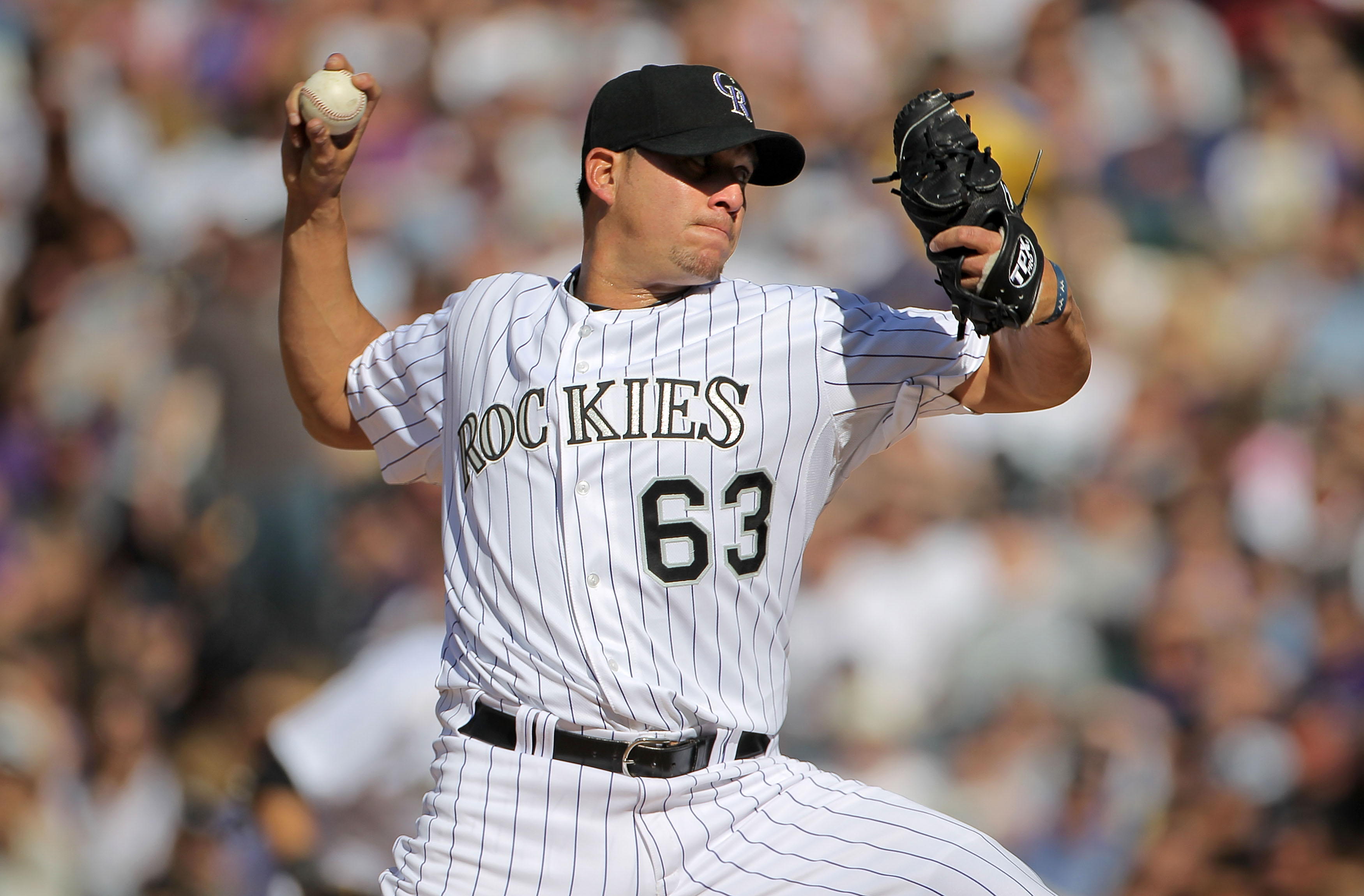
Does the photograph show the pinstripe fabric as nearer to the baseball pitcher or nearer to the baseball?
the baseball pitcher

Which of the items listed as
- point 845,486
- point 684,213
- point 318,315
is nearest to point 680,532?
point 684,213

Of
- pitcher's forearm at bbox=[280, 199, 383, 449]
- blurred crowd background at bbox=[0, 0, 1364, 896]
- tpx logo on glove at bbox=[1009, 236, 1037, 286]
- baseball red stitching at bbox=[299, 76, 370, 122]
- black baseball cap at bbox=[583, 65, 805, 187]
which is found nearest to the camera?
tpx logo on glove at bbox=[1009, 236, 1037, 286]

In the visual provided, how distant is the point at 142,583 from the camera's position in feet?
17.1

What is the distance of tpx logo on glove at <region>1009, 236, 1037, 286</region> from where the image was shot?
6.47ft

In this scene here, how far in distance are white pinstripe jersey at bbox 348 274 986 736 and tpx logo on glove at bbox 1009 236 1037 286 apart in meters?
0.26

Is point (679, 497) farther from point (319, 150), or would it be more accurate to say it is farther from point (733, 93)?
point (319, 150)

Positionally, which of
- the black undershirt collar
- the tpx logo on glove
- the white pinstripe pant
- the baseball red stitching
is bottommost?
the white pinstripe pant

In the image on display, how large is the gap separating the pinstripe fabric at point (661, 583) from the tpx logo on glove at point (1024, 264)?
256 millimetres

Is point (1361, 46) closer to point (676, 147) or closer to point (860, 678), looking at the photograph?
point (860, 678)

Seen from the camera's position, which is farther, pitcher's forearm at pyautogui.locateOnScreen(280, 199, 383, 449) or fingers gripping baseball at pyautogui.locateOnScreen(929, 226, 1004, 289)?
pitcher's forearm at pyautogui.locateOnScreen(280, 199, 383, 449)

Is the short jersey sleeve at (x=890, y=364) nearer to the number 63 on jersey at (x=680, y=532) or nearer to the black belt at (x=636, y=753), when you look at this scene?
the number 63 on jersey at (x=680, y=532)

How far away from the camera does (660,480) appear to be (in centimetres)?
215

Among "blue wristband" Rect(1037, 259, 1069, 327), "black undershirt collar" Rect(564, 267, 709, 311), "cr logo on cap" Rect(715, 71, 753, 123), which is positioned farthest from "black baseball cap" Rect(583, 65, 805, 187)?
"blue wristband" Rect(1037, 259, 1069, 327)

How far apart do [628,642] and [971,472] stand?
3242 millimetres
